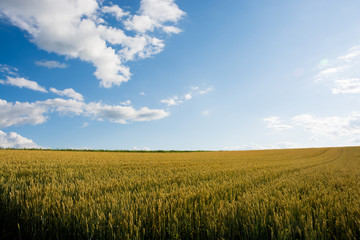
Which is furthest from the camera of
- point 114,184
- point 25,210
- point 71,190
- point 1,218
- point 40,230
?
point 114,184

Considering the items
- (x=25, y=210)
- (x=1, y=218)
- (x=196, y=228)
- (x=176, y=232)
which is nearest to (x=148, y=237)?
(x=176, y=232)

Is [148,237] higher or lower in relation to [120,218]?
lower

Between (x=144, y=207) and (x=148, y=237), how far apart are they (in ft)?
1.68

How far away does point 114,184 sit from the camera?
4.83 meters

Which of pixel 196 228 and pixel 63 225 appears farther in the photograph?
pixel 63 225

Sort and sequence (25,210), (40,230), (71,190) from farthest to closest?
(71,190) → (25,210) → (40,230)

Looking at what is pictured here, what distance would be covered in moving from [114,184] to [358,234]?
466 cm

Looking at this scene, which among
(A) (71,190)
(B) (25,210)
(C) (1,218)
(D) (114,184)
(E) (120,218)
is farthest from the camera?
(D) (114,184)

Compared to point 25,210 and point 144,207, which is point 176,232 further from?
point 25,210

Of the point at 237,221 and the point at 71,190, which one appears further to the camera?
the point at 71,190

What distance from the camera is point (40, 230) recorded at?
2.73 meters

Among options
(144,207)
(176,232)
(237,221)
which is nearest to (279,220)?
(237,221)

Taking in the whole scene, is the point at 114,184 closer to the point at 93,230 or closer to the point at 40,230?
the point at 40,230

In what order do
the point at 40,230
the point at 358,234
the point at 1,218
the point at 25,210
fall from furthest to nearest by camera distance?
the point at 1,218 → the point at 25,210 → the point at 40,230 → the point at 358,234
